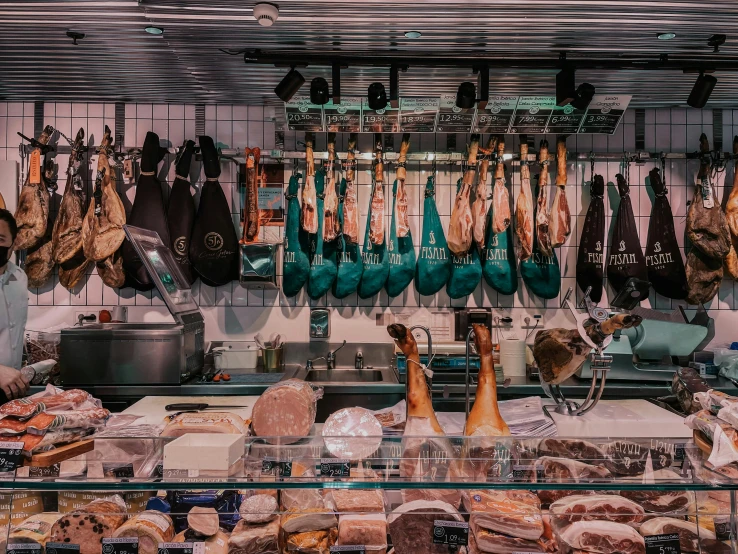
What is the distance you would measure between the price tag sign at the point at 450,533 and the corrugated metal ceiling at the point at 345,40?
2666 mm

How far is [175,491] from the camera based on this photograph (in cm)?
150

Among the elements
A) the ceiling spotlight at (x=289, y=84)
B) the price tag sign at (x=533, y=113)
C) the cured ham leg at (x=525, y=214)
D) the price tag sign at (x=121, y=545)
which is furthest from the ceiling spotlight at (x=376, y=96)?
the price tag sign at (x=121, y=545)

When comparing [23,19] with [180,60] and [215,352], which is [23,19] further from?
[215,352]

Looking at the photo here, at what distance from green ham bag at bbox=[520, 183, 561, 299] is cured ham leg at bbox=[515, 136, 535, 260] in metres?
0.13

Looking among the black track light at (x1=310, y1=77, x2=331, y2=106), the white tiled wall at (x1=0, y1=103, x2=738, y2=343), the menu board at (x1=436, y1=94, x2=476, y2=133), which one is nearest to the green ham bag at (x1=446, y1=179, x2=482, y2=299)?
the white tiled wall at (x1=0, y1=103, x2=738, y2=343)

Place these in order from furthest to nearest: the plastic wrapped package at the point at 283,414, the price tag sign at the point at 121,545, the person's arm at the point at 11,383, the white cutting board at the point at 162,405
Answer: the white cutting board at the point at 162,405, the person's arm at the point at 11,383, the plastic wrapped package at the point at 283,414, the price tag sign at the point at 121,545

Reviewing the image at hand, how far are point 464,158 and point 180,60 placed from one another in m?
2.36

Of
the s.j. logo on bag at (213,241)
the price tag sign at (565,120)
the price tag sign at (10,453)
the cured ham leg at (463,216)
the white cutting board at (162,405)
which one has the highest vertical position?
the price tag sign at (565,120)

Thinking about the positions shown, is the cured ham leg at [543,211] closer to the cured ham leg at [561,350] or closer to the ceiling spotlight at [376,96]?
the ceiling spotlight at [376,96]

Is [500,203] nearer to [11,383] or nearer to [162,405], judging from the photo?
[162,405]

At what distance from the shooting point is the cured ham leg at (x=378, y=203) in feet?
15.6

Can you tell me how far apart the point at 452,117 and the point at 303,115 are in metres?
1.13

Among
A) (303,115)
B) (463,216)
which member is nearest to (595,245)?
(463,216)

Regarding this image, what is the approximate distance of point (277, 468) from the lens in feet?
4.76
